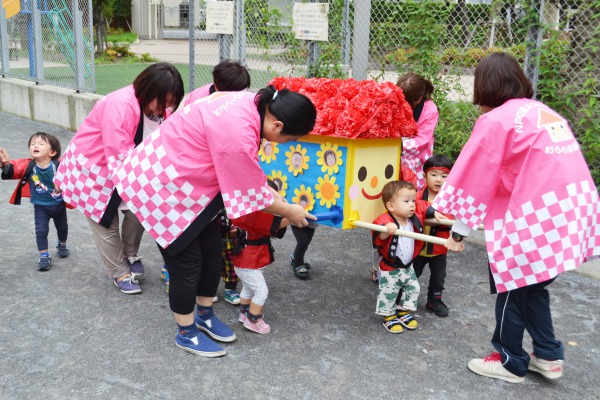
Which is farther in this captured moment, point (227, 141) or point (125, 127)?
point (125, 127)

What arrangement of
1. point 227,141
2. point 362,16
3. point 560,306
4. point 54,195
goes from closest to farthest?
point 227,141
point 560,306
point 54,195
point 362,16

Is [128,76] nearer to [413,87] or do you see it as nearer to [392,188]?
[413,87]

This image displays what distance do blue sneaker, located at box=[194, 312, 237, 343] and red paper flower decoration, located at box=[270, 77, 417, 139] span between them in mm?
1254

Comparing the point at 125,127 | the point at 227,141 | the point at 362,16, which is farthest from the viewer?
the point at 362,16

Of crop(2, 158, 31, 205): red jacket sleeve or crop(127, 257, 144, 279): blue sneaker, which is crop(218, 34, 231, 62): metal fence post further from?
crop(127, 257, 144, 279): blue sneaker

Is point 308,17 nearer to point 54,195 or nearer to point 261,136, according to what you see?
point 54,195

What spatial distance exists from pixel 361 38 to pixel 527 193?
4402 millimetres

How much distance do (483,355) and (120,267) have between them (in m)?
2.45

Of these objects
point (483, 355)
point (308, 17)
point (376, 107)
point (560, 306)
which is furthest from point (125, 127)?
point (308, 17)

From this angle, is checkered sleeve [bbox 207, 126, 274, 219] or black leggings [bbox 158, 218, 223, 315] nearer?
checkered sleeve [bbox 207, 126, 274, 219]

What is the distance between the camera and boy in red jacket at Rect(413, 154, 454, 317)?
4324mm

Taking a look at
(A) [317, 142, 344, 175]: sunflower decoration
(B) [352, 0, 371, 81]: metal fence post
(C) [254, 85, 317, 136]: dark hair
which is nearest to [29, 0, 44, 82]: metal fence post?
(B) [352, 0, 371, 81]: metal fence post

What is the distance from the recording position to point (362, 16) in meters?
7.17

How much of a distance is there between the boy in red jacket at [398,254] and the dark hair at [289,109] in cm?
87
